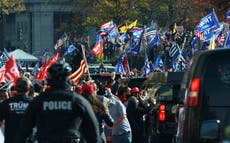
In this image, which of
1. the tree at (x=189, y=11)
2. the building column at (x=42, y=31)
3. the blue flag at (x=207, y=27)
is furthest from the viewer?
the building column at (x=42, y=31)

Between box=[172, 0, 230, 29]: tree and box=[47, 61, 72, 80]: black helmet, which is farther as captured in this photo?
box=[172, 0, 230, 29]: tree

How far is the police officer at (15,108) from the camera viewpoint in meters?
9.91

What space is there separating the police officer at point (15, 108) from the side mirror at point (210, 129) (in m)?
3.03

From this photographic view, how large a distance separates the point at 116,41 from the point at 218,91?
33104 mm

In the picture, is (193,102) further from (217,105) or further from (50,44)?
(50,44)

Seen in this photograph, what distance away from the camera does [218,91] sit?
26.8 ft

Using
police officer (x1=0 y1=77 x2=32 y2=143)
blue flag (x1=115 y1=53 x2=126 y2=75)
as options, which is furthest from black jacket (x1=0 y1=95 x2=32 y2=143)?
blue flag (x1=115 y1=53 x2=126 y2=75)

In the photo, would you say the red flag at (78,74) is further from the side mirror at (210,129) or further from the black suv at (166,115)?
the side mirror at (210,129)

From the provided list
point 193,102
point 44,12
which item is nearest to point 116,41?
point 193,102

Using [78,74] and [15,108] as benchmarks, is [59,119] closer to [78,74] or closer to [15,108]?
[15,108]

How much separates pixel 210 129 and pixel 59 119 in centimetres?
138

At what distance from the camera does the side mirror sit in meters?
7.34

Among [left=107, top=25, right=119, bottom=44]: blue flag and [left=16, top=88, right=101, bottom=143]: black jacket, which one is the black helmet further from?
[left=107, top=25, right=119, bottom=44]: blue flag

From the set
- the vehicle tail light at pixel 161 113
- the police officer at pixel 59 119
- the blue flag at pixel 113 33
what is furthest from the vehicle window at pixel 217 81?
the blue flag at pixel 113 33
